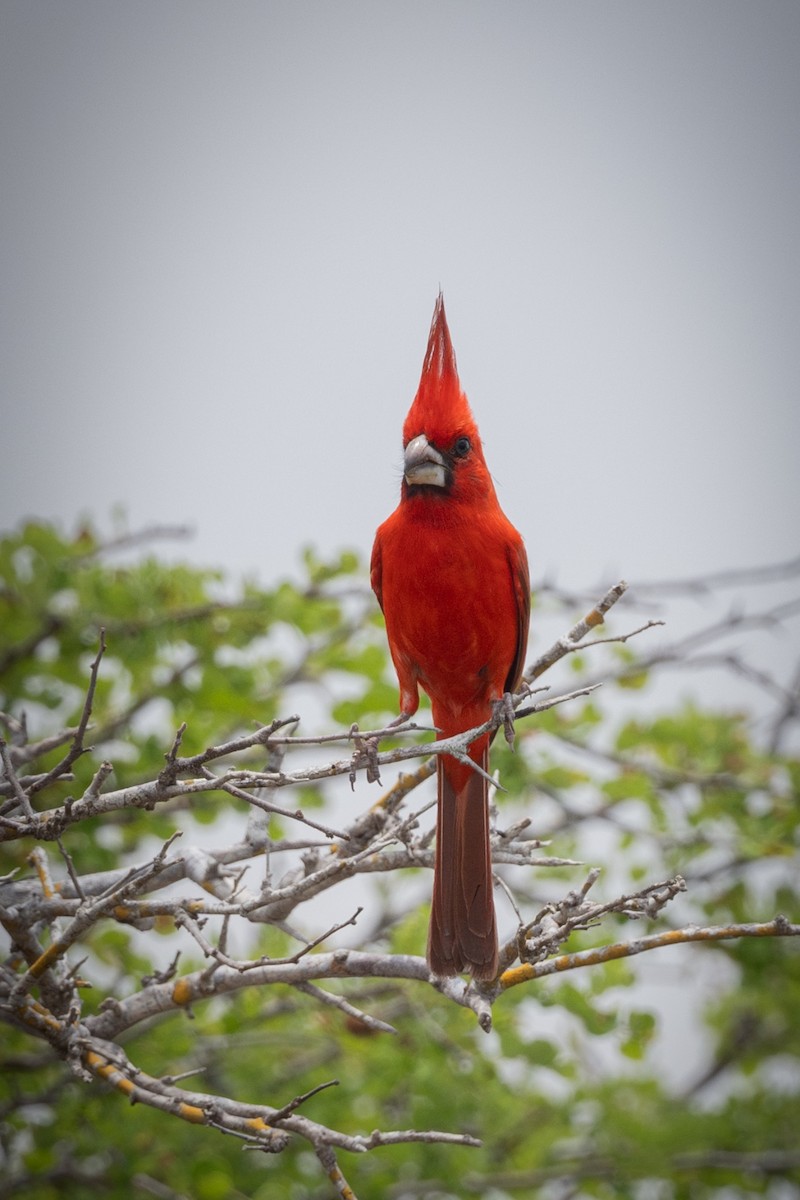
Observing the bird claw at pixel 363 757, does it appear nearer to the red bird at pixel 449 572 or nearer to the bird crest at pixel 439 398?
the red bird at pixel 449 572

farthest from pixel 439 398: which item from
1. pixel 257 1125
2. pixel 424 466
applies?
pixel 257 1125

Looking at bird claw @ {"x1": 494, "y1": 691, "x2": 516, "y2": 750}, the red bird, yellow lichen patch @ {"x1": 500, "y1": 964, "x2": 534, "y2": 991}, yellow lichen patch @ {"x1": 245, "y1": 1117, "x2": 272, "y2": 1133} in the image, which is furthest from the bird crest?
yellow lichen patch @ {"x1": 245, "y1": 1117, "x2": 272, "y2": 1133}

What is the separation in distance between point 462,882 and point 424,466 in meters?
1.12

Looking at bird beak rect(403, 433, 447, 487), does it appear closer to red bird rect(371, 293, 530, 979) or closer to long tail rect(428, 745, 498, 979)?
red bird rect(371, 293, 530, 979)

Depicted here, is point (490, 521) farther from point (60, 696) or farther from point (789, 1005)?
point (789, 1005)

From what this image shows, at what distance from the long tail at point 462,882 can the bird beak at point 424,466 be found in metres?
0.75

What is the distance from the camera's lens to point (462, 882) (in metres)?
2.56

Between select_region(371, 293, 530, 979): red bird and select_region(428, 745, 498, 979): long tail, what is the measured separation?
0.12 metres

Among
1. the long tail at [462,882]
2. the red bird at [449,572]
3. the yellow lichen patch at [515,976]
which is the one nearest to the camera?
the yellow lichen patch at [515,976]

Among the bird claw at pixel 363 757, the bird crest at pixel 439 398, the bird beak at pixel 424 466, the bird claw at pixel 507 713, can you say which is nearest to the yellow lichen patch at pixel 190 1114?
the bird claw at pixel 363 757

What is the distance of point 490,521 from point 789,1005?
92.1 inches

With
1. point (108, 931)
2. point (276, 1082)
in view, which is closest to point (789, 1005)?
point (276, 1082)

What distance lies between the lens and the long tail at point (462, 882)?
233 centimetres

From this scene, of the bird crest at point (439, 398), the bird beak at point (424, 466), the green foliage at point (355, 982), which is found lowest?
the green foliage at point (355, 982)
